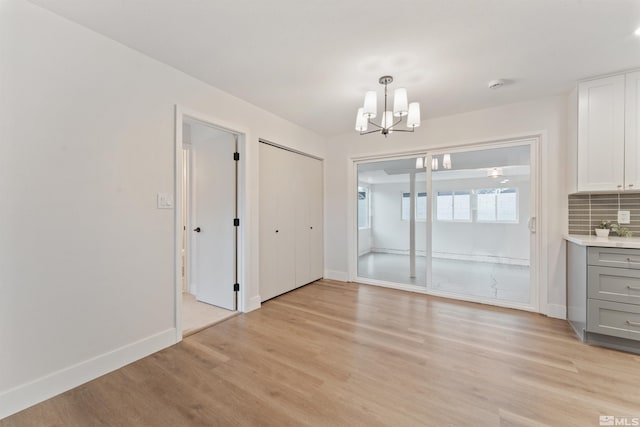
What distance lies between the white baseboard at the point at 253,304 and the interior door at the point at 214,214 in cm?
19

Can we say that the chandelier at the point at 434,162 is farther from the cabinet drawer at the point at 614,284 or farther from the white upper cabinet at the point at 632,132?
the cabinet drawer at the point at 614,284

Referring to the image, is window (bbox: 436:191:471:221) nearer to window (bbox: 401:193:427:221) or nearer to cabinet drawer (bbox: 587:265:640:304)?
window (bbox: 401:193:427:221)

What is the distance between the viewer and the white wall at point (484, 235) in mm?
3313

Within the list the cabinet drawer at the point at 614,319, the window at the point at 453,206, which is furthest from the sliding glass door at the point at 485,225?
the cabinet drawer at the point at 614,319

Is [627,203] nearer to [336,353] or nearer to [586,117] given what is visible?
[586,117]

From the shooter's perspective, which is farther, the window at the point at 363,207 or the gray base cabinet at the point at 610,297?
the window at the point at 363,207

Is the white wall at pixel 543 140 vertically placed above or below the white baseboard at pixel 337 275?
above

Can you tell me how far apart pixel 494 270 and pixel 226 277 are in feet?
12.6

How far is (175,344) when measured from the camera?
2346 mm

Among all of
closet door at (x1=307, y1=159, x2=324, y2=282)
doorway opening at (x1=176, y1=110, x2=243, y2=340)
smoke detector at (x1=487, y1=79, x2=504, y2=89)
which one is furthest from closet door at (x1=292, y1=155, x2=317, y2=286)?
smoke detector at (x1=487, y1=79, x2=504, y2=89)

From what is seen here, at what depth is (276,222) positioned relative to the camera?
362 cm

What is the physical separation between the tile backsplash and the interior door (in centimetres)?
391

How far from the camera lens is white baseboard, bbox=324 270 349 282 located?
4.40 metres

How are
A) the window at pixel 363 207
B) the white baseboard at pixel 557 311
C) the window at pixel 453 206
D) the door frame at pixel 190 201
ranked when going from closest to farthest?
1. the door frame at pixel 190 201
2. the white baseboard at pixel 557 311
3. the window at pixel 453 206
4. the window at pixel 363 207
